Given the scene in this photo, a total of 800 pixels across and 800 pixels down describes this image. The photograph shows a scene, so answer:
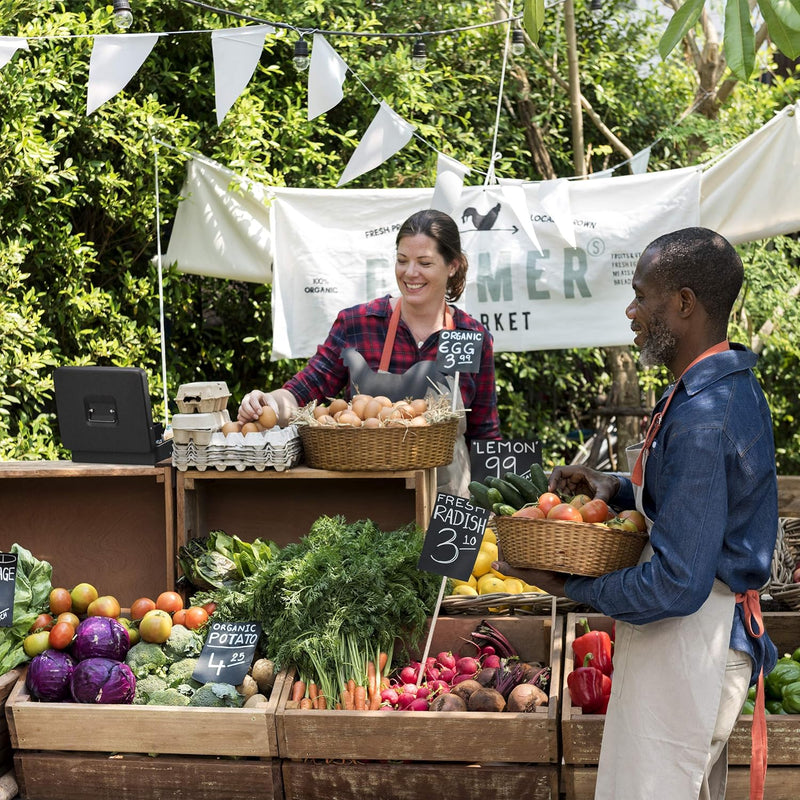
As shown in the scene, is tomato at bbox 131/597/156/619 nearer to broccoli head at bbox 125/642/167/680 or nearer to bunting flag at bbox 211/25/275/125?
broccoli head at bbox 125/642/167/680

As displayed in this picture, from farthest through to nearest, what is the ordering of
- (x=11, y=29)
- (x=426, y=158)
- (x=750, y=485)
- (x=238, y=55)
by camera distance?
1. (x=426, y=158)
2. (x=11, y=29)
3. (x=238, y=55)
4. (x=750, y=485)

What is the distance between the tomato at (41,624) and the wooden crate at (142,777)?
0.44 metres

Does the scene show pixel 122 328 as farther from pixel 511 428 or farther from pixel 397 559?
pixel 397 559

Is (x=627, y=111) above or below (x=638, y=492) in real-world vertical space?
above

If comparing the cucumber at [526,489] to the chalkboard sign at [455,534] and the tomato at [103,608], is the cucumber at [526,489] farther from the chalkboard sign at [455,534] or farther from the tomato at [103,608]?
the tomato at [103,608]

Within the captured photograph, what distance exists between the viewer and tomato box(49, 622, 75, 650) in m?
3.15

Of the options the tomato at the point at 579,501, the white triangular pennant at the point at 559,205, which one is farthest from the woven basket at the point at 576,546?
the white triangular pennant at the point at 559,205

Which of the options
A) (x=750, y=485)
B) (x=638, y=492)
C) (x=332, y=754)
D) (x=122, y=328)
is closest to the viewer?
(x=750, y=485)

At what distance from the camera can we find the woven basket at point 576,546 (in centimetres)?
210

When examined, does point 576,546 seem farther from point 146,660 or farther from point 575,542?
point 146,660

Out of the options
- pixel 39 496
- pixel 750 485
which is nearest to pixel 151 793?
pixel 39 496

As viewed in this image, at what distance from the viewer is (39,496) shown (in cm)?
375

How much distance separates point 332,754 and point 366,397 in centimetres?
113

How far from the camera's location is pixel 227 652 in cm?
306
